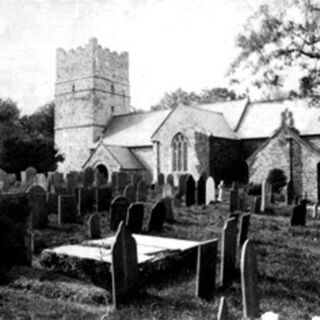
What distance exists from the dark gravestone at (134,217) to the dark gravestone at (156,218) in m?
0.34

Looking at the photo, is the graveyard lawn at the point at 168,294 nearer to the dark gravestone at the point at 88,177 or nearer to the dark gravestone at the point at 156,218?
the dark gravestone at the point at 156,218

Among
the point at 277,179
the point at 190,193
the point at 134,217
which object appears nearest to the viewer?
the point at 134,217

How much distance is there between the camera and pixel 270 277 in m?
6.32

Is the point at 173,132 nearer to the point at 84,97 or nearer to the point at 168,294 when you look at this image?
the point at 84,97

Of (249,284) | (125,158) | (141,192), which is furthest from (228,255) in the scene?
(125,158)

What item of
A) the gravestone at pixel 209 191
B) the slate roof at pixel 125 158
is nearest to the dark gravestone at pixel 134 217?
the gravestone at pixel 209 191

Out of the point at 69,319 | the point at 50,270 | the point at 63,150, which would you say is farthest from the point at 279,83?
the point at 63,150

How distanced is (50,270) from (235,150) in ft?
72.5

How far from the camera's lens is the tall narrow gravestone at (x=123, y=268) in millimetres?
5289

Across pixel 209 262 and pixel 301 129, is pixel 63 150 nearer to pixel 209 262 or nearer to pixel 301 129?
pixel 301 129

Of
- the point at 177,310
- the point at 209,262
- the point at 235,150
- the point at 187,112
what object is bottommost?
the point at 177,310

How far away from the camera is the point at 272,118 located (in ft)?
90.5

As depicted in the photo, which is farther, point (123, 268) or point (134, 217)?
point (134, 217)

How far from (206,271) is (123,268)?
1092mm
